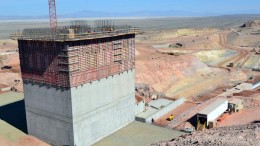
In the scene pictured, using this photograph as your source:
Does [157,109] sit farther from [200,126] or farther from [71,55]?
[71,55]

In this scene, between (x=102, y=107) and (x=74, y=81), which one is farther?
(x=102, y=107)

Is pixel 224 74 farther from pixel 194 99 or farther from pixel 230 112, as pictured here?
pixel 230 112

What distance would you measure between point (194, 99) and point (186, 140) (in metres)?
32.7

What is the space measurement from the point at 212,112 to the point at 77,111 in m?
16.1

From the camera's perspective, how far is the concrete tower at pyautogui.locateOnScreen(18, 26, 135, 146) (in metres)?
23.5

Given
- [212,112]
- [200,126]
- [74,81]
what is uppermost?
[74,81]

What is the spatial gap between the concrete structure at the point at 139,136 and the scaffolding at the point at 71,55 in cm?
583

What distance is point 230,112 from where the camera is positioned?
36281mm

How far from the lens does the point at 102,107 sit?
2700cm

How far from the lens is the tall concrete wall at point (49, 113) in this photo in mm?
24312

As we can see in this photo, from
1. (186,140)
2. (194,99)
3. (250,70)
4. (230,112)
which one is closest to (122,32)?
(186,140)

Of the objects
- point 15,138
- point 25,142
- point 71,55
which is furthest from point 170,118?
point 15,138

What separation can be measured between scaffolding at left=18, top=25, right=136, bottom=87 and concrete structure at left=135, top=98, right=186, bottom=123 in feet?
21.6

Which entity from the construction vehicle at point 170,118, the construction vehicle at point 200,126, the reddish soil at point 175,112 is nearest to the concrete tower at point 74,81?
the reddish soil at point 175,112
